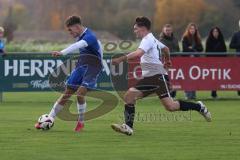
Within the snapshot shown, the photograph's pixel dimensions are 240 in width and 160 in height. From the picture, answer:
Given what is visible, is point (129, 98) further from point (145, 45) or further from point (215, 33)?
point (215, 33)

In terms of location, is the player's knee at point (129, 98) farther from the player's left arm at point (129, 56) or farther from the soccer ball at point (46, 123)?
the soccer ball at point (46, 123)

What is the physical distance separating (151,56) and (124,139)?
1455 millimetres

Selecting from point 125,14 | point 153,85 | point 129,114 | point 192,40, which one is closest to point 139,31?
point 153,85

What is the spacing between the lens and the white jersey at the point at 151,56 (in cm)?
1354

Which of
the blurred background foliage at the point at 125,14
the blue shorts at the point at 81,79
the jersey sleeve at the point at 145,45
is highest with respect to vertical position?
the jersey sleeve at the point at 145,45

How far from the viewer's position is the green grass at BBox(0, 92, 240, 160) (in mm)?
11148

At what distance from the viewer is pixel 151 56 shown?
1375cm

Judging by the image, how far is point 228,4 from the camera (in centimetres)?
5469

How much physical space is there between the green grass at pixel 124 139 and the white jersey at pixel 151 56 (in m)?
Result: 0.99

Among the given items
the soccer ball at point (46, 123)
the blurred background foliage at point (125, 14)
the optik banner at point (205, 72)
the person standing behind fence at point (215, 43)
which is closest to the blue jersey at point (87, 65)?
the soccer ball at point (46, 123)

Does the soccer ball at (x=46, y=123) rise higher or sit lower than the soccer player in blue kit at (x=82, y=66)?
lower

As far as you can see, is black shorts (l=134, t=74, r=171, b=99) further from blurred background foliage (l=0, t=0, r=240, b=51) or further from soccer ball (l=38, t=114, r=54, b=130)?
blurred background foliage (l=0, t=0, r=240, b=51)

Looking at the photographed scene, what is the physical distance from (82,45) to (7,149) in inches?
118

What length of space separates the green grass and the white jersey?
3.26ft
